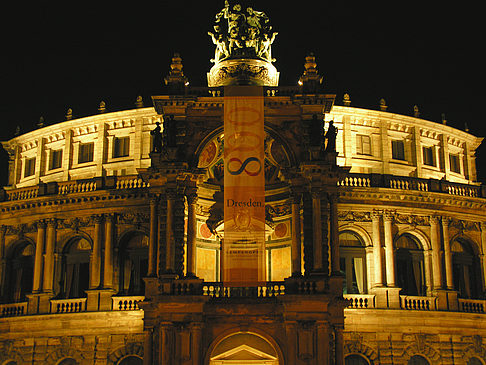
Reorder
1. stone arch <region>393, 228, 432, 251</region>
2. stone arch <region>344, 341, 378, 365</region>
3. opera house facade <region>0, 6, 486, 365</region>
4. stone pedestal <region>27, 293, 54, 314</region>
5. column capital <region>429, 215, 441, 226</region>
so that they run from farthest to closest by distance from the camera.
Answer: column capital <region>429, 215, 441, 226</region> → stone arch <region>393, 228, 432, 251</region> → stone pedestal <region>27, 293, 54, 314</region> → stone arch <region>344, 341, 378, 365</region> → opera house facade <region>0, 6, 486, 365</region>

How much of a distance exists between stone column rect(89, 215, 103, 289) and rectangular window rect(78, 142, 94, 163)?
7246 mm

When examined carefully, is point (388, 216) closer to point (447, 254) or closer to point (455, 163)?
point (447, 254)

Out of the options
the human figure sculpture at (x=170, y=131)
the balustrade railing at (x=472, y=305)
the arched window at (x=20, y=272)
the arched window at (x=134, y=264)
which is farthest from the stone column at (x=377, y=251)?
the arched window at (x=20, y=272)

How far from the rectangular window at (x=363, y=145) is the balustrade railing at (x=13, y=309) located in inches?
939

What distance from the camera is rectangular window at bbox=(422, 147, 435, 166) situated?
51.3 meters

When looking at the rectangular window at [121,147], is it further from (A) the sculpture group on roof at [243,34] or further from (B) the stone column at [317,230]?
(B) the stone column at [317,230]

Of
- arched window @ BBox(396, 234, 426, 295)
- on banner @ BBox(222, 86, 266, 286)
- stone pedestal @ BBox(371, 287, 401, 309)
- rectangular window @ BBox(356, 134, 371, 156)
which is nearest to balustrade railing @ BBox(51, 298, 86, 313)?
on banner @ BBox(222, 86, 266, 286)

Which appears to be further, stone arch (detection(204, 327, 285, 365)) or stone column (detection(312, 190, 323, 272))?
stone column (detection(312, 190, 323, 272))

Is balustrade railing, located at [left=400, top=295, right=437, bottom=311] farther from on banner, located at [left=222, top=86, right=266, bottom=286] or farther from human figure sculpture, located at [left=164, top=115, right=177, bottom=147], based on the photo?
human figure sculpture, located at [left=164, top=115, right=177, bottom=147]

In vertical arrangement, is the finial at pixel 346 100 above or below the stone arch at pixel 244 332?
above

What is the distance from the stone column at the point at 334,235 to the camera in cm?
3547

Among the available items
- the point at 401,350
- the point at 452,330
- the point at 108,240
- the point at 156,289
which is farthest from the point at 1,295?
the point at 452,330

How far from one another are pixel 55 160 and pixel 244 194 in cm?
2182

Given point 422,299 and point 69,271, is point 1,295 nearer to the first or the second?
point 69,271
